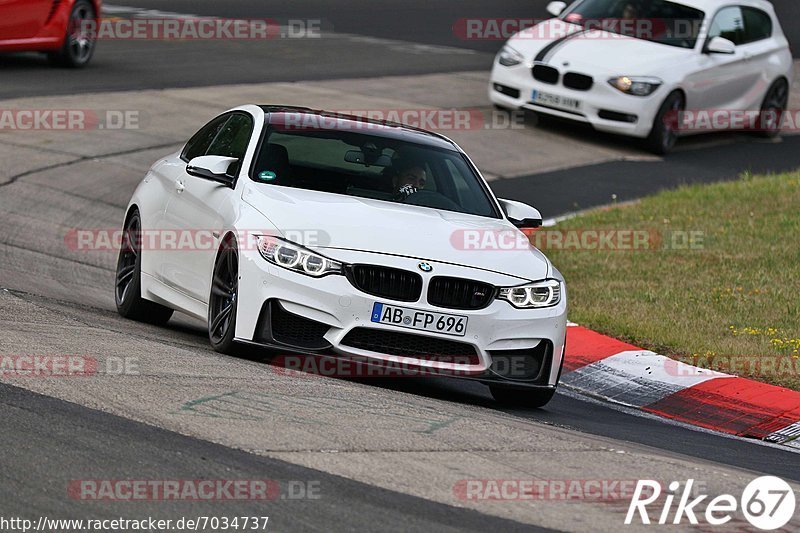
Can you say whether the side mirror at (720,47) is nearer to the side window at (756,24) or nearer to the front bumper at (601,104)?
the front bumper at (601,104)

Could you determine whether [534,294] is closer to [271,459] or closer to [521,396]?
[521,396]

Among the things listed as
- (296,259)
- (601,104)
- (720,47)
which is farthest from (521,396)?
(720,47)

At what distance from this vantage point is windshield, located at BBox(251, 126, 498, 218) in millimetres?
8828

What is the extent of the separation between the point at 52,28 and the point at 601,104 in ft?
23.7

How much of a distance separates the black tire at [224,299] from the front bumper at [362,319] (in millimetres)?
115

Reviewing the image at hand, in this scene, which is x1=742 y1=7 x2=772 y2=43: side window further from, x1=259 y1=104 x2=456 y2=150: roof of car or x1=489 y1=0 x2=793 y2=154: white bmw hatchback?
x1=259 y1=104 x2=456 y2=150: roof of car

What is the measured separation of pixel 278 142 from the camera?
29.8 ft

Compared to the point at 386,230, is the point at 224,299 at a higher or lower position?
lower

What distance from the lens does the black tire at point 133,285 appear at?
31.9 ft

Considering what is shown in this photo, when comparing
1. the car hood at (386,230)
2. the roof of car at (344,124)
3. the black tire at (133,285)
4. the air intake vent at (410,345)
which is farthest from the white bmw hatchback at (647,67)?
the air intake vent at (410,345)

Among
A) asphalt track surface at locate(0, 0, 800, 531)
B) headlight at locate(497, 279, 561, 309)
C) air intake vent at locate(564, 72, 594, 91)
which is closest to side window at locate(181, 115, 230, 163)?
asphalt track surface at locate(0, 0, 800, 531)

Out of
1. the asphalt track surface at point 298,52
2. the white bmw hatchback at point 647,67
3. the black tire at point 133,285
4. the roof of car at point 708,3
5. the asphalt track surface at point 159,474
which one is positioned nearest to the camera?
the asphalt track surface at point 159,474

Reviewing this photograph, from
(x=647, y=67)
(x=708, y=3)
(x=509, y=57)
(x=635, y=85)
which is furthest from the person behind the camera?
(x=708, y=3)

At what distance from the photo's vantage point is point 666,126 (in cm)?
1883
